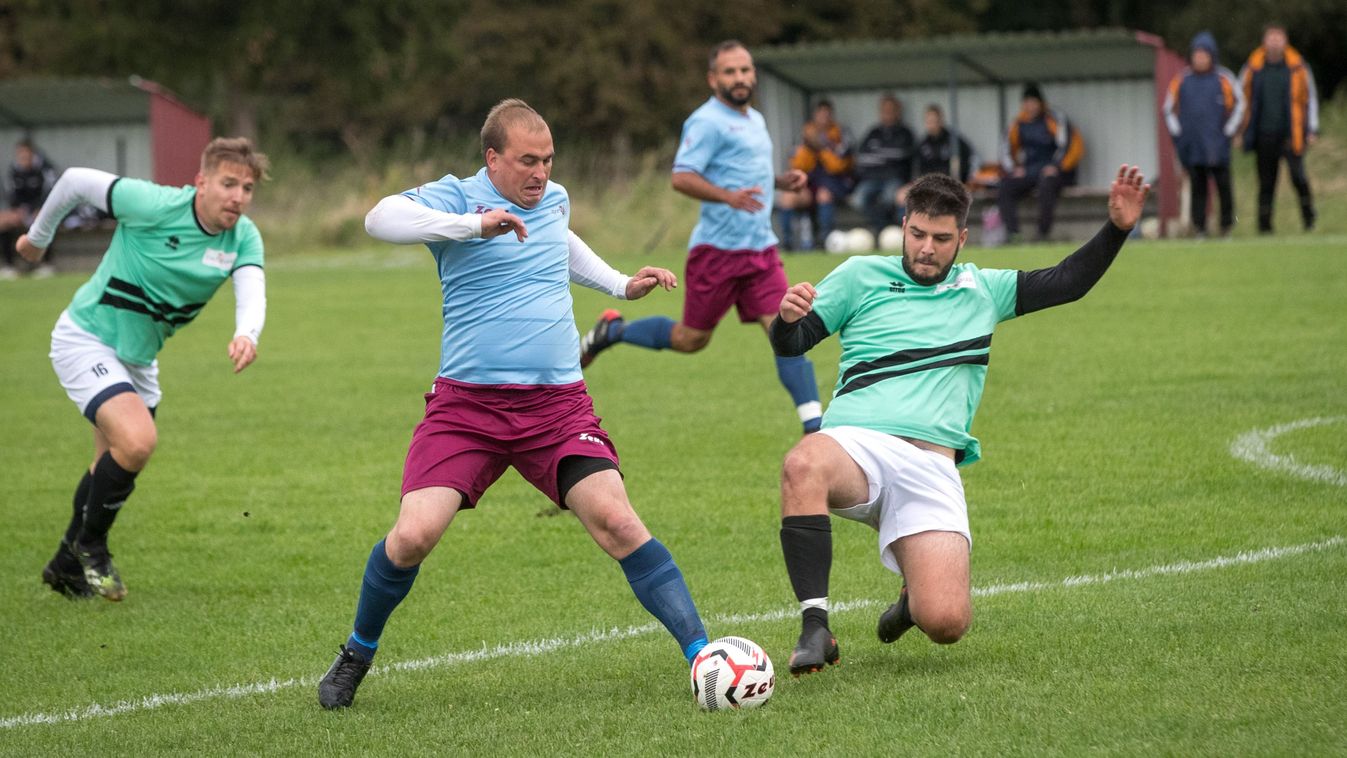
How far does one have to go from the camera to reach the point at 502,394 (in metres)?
5.64

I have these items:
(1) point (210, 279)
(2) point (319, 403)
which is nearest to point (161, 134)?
(2) point (319, 403)

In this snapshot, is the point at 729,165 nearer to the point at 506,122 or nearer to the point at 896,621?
the point at 506,122

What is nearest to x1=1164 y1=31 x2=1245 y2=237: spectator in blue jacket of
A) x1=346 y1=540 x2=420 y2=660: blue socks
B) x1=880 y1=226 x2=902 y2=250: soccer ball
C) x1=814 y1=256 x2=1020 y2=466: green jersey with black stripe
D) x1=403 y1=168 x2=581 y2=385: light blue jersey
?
x1=880 y1=226 x2=902 y2=250: soccer ball

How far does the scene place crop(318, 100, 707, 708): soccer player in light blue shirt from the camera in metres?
5.45

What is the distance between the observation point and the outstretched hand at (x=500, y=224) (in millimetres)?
5340

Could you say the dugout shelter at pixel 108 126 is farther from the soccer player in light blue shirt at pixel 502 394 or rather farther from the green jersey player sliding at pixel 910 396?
the green jersey player sliding at pixel 910 396

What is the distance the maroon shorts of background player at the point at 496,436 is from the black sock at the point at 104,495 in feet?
7.86

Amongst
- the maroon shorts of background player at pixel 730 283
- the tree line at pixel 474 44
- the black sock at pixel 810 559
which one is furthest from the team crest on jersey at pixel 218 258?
the tree line at pixel 474 44

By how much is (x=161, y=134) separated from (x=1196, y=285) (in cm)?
1887

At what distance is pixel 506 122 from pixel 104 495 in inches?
121

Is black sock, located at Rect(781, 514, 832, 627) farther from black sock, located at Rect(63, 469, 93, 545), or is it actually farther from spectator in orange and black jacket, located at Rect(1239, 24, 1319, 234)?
spectator in orange and black jacket, located at Rect(1239, 24, 1319, 234)

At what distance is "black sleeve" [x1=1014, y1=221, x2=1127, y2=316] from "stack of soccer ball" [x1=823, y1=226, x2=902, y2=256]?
667 inches

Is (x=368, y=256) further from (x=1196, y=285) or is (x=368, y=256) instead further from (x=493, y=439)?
(x=493, y=439)

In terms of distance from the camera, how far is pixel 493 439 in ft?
18.4
